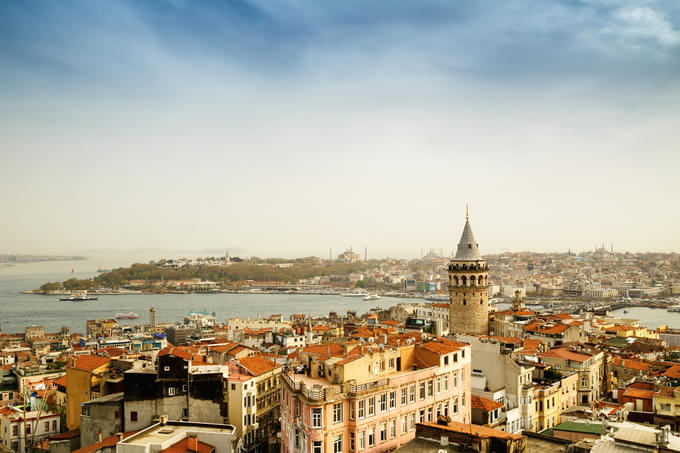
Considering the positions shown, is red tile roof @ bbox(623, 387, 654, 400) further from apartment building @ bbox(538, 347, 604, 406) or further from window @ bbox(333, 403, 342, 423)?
window @ bbox(333, 403, 342, 423)

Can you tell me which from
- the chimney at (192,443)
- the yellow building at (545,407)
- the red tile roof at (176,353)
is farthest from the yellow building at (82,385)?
the yellow building at (545,407)

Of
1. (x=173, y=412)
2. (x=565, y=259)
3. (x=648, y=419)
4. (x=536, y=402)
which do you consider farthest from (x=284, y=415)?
(x=565, y=259)

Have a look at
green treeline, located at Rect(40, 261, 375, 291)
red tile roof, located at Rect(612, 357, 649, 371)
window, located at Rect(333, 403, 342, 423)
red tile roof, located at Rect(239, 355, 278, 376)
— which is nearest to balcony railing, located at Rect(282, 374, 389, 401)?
window, located at Rect(333, 403, 342, 423)

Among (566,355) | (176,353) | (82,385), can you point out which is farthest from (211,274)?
(566,355)

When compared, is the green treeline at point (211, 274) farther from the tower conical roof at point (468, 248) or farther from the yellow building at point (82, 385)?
the yellow building at point (82, 385)

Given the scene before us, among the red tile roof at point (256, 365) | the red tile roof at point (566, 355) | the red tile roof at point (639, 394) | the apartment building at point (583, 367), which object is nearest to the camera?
the red tile roof at point (639, 394)

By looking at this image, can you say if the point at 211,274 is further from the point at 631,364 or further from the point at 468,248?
the point at 631,364
